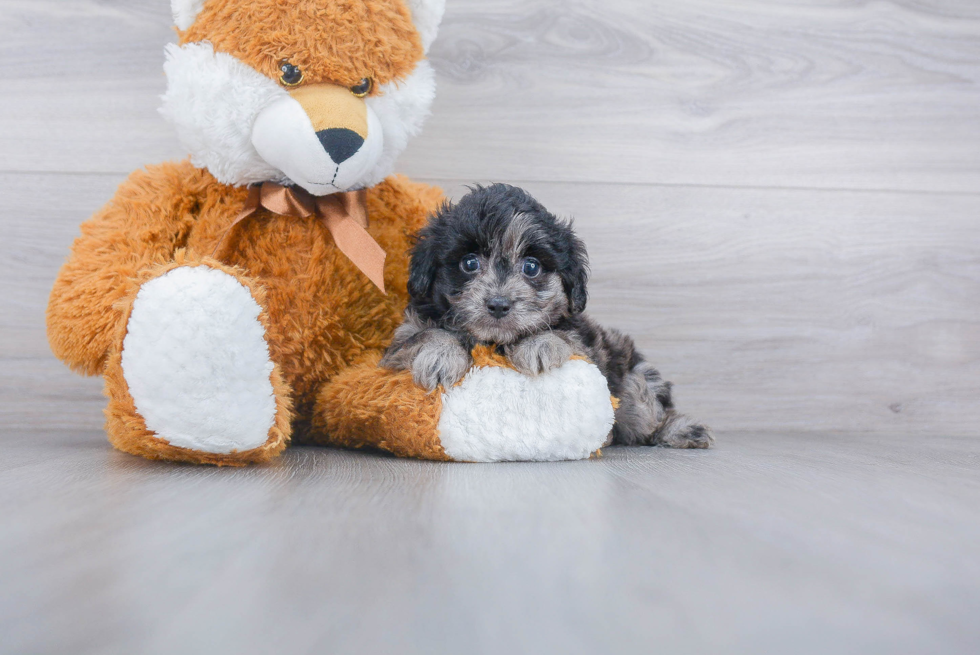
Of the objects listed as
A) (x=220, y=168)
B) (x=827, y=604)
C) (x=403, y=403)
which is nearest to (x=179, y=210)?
(x=220, y=168)

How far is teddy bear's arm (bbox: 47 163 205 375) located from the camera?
1.01 m

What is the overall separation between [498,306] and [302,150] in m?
0.37

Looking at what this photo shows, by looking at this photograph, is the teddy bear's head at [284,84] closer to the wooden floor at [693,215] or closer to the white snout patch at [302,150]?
the white snout patch at [302,150]

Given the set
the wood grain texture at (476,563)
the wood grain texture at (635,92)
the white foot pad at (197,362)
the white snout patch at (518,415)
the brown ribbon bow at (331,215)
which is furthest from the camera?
the wood grain texture at (635,92)

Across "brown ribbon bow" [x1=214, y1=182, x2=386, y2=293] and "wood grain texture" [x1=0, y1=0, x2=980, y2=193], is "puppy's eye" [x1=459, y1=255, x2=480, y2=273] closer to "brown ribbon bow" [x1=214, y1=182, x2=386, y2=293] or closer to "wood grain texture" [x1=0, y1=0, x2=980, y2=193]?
"brown ribbon bow" [x1=214, y1=182, x2=386, y2=293]

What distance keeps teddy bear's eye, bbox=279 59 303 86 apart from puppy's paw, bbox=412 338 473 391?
45 cm

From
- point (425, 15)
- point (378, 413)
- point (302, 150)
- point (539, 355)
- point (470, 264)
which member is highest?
point (425, 15)

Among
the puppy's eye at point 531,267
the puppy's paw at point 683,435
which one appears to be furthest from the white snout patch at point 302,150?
the puppy's paw at point 683,435

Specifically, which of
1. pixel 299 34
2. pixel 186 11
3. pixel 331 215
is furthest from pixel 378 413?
pixel 186 11

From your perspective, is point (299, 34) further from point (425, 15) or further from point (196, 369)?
point (196, 369)

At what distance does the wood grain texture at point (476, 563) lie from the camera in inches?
18.8

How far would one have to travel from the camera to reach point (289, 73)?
1.04 m

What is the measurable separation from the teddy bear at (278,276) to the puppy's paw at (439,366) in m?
0.02

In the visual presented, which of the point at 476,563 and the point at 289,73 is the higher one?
the point at 289,73
